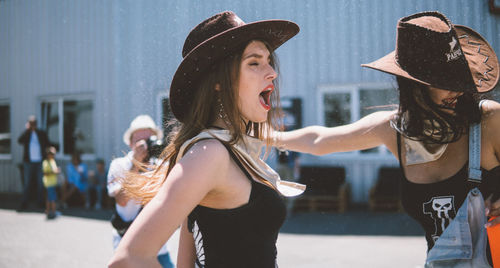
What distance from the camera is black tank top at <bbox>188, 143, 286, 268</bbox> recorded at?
4.03 feet

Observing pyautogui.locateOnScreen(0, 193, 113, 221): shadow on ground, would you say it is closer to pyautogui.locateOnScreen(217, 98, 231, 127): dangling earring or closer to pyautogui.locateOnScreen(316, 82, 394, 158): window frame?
pyautogui.locateOnScreen(316, 82, 394, 158): window frame

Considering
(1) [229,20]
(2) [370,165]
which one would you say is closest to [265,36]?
(1) [229,20]

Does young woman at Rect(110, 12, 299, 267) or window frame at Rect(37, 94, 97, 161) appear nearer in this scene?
young woman at Rect(110, 12, 299, 267)

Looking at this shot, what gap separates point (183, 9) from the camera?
2.52m

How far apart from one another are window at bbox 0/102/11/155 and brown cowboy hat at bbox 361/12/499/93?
978 centimetres

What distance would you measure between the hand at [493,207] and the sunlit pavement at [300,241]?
3.08m

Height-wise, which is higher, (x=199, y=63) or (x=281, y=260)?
(x=199, y=63)

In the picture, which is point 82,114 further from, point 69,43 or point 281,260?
point 281,260

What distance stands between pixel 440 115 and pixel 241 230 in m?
0.82

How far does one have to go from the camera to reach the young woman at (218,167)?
1.06m

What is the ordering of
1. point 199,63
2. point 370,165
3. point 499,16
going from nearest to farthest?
point 199,63 < point 499,16 < point 370,165

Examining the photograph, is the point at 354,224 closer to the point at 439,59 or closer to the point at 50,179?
the point at 50,179

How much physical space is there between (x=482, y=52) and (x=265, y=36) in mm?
778

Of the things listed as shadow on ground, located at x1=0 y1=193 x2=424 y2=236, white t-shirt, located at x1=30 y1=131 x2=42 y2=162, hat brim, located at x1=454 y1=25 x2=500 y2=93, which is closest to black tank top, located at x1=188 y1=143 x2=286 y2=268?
hat brim, located at x1=454 y1=25 x2=500 y2=93
